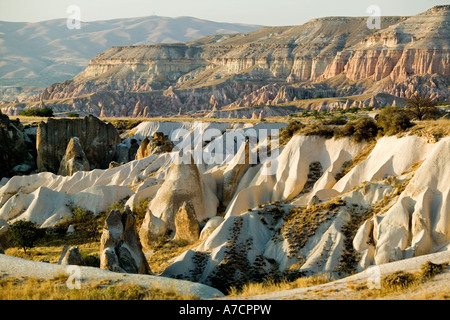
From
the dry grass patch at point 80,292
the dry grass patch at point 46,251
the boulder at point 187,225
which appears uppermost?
the dry grass patch at point 80,292

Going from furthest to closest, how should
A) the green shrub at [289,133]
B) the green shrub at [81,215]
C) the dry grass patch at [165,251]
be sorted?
the green shrub at [289,133] → the green shrub at [81,215] → the dry grass patch at [165,251]

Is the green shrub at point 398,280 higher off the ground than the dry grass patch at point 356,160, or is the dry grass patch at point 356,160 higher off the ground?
the green shrub at point 398,280

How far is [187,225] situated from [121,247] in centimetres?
781

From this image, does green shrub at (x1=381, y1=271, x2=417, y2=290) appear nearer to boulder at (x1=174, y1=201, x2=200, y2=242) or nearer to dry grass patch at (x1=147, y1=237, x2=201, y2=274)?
dry grass patch at (x1=147, y1=237, x2=201, y2=274)

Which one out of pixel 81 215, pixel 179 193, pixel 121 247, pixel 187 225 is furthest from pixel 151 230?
pixel 81 215

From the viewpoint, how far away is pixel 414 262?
64.3 feet

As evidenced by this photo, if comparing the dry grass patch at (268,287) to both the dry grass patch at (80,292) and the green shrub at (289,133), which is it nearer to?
the dry grass patch at (80,292)

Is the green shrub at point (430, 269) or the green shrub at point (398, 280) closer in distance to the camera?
the green shrub at point (398, 280)

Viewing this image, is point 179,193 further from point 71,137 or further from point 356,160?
point 71,137

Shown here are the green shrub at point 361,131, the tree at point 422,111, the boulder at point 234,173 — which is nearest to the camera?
the green shrub at point 361,131

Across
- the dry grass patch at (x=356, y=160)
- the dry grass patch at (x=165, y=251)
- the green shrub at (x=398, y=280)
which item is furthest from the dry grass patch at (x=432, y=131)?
the green shrub at (x=398, y=280)

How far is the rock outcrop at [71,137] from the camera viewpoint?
70312mm

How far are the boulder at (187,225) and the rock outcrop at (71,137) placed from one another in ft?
132
